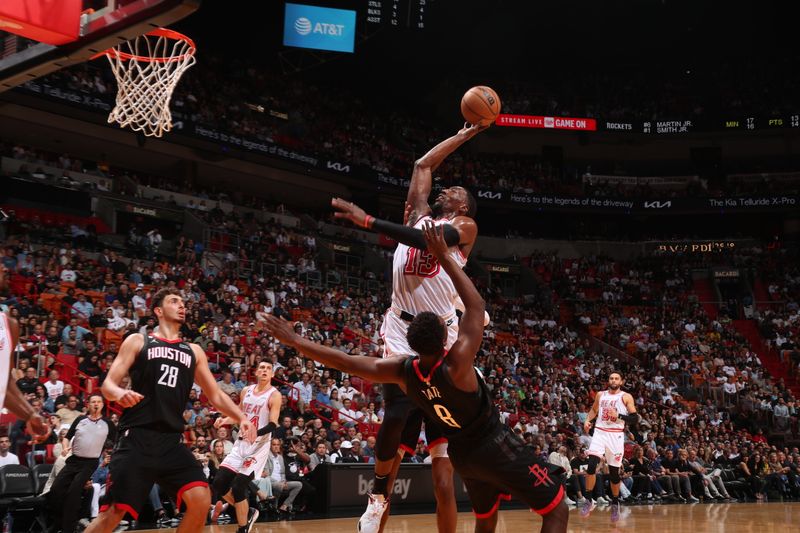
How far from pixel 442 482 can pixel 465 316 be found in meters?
1.63

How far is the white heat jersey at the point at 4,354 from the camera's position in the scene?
4371mm

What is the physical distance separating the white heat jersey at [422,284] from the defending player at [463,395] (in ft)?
3.76

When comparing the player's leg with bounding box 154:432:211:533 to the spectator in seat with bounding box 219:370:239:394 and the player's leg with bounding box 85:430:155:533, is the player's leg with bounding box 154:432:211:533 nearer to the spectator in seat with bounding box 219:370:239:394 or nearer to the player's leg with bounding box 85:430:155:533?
the player's leg with bounding box 85:430:155:533

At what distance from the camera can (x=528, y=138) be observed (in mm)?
35250

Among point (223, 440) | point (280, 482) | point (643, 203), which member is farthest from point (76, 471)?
point (643, 203)

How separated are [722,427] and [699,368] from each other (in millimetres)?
4226

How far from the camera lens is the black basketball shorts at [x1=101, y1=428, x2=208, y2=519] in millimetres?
5117

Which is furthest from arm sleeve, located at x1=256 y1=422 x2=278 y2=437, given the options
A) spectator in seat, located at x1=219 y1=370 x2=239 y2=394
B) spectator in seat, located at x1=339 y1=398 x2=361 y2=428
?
spectator in seat, located at x1=339 y1=398 x2=361 y2=428

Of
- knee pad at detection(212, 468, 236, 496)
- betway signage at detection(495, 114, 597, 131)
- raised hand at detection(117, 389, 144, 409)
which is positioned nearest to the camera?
raised hand at detection(117, 389, 144, 409)

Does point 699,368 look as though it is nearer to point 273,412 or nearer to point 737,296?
point 737,296

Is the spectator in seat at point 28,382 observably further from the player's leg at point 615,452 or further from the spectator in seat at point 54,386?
the player's leg at point 615,452

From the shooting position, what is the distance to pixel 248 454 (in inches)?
334

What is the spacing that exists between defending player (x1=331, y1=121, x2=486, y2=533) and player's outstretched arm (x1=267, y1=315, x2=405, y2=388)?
90 centimetres

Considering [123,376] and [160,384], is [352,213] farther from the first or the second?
[123,376]
